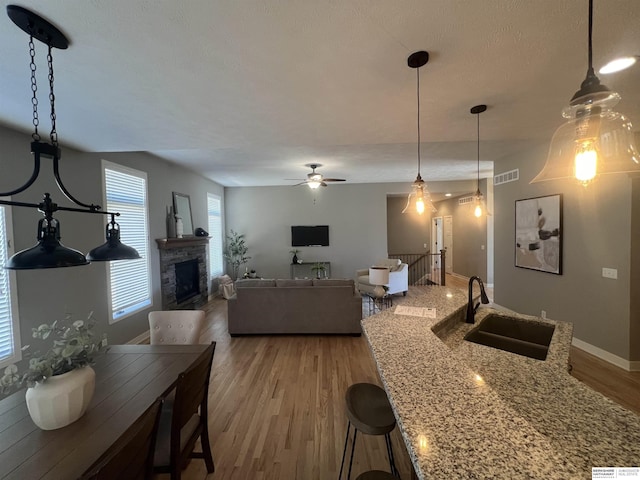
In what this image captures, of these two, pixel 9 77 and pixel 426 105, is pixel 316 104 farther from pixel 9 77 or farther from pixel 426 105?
pixel 9 77

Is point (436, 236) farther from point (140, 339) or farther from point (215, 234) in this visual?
point (140, 339)

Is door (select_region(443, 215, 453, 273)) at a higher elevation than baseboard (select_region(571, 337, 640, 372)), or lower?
higher

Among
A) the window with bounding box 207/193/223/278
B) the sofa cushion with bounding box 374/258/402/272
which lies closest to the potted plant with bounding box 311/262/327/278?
the sofa cushion with bounding box 374/258/402/272

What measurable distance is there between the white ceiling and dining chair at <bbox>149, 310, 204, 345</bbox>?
1.86 metres

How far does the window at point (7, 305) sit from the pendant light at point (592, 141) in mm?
4251

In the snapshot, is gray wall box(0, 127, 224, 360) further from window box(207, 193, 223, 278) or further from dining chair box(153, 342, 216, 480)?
dining chair box(153, 342, 216, 480)

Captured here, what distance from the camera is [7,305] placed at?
2.48 m

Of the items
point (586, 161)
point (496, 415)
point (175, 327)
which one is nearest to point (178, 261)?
point (175, 327)

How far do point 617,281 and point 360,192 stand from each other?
5.32 meters

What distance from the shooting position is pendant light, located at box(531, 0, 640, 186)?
1144 mm

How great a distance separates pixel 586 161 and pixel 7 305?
4.46 meters

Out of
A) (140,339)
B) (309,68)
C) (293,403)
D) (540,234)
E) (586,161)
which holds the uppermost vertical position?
(309,68)

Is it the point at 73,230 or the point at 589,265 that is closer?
the point at 73,230

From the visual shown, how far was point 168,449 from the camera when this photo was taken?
148 cm
